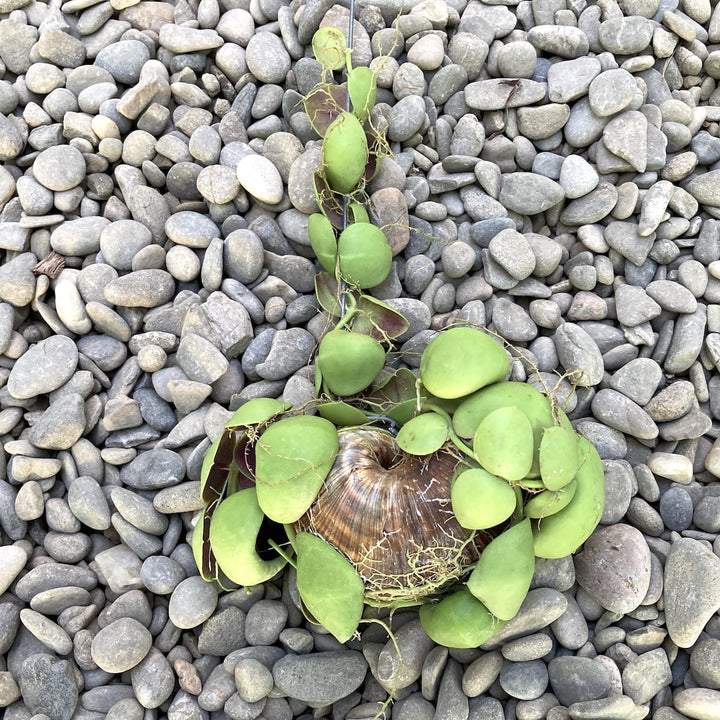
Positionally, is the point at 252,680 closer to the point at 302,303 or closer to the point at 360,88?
the point at 302,303

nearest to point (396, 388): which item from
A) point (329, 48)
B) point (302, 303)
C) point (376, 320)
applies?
point (376, 320)

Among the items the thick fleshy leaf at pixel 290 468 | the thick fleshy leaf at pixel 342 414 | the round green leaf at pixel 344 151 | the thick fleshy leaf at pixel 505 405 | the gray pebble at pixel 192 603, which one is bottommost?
the gray pebble at pixel 192 603

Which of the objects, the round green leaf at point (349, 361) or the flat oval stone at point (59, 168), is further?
the flat oval stone at point (59, 168)

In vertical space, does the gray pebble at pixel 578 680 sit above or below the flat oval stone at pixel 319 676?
above

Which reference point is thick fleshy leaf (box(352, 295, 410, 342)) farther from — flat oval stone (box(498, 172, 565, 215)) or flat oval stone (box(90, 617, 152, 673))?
flat oval stone (box(90, 617, 152, 673))

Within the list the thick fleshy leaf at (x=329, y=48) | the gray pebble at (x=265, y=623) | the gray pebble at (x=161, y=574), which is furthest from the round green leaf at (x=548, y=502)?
the thick fleshy leaf at (x=329, y=48)

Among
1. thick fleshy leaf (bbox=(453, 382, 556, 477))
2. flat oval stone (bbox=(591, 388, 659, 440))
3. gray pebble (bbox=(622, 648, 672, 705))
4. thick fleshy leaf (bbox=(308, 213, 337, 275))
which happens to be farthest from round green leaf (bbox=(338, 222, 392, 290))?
gray pebble (bbox=(622, 648, 672, 705))

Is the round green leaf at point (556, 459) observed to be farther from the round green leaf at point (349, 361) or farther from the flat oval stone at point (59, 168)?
the flat oval stone at point (59, 168)
